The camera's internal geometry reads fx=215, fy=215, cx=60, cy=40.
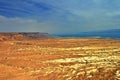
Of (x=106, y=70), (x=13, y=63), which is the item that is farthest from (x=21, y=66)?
(x=106, y=70)

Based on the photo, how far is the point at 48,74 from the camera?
2834 centimetres

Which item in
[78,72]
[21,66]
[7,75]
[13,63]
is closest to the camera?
[78,72]

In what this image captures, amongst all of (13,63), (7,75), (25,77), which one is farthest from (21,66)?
(25,77)

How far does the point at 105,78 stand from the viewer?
23531 millimetres

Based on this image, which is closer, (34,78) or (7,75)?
(34,78)

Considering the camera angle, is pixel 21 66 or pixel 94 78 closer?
pixel 94 78

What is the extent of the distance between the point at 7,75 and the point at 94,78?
12789mm

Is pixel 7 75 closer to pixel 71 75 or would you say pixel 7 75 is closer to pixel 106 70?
pixel 71 75

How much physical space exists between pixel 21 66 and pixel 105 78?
57.7 feet

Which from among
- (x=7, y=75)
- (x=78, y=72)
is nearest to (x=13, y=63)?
(x=7, y=75)

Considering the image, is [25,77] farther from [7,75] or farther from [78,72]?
[78,72]

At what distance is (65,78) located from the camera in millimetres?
25750

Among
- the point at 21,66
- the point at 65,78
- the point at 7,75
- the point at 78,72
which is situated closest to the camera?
the point at 65,78

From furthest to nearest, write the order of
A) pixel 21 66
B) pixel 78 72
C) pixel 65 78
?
pixel 21 66 < pixel 78 72 < pixel 65 78
